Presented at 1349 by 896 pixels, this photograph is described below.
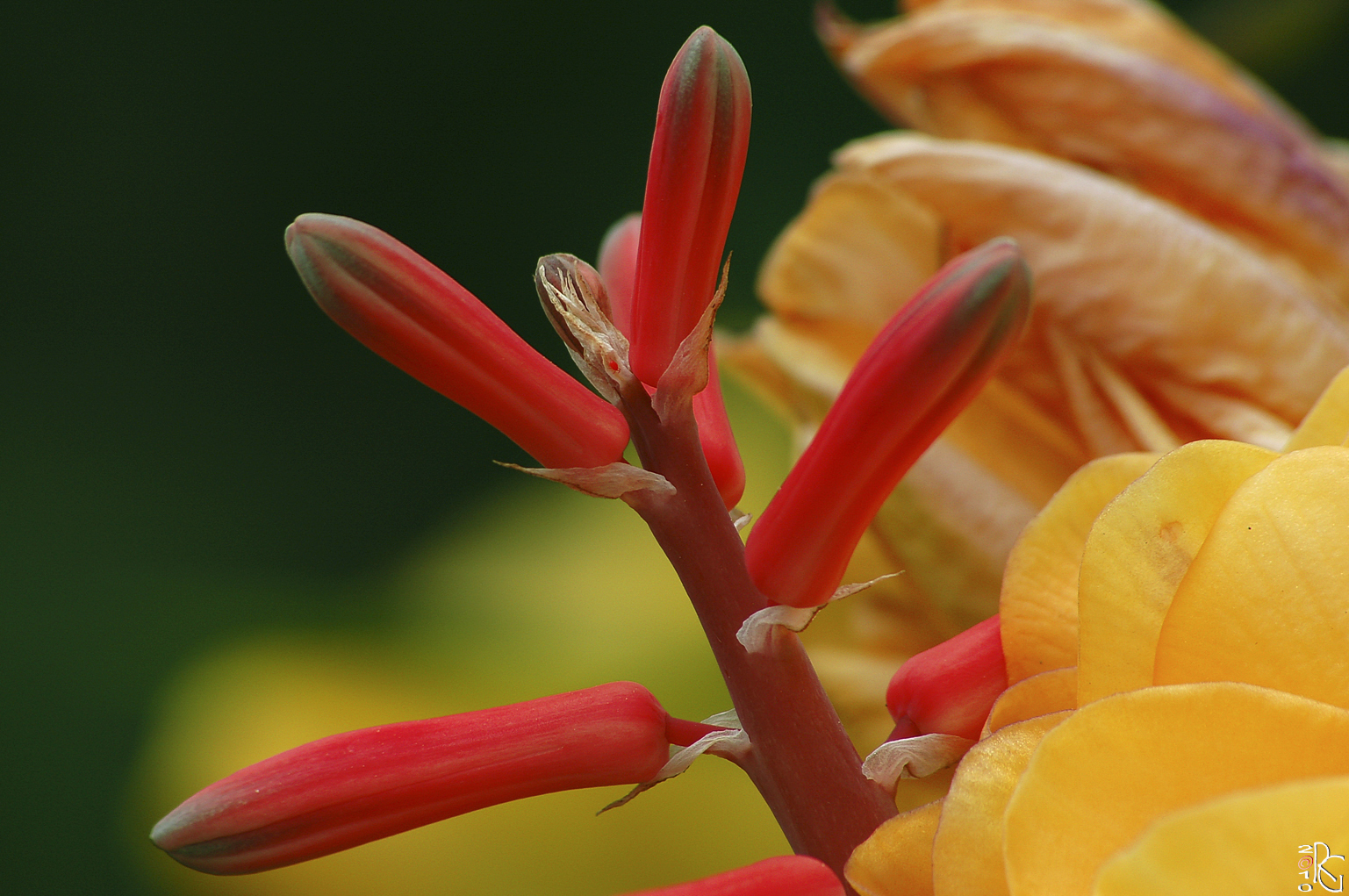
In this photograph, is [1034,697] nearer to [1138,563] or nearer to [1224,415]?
[1138,563]

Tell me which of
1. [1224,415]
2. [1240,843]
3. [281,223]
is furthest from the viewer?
[281,223]

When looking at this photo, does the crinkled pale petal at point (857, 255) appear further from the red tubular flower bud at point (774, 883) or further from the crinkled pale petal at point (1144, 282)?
the red tubular flower bud at point (774, 883)

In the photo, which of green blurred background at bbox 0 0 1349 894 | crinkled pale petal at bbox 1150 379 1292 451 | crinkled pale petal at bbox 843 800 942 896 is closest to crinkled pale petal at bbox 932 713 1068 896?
crinkled pale petal at bbox 843 800 942 896

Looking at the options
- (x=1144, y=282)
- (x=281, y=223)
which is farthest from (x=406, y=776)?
(x=281, y=223)

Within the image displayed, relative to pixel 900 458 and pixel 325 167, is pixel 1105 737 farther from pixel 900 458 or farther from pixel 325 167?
pixel 325 167

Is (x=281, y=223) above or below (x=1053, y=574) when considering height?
above

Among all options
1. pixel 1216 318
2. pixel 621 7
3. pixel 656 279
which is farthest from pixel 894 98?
pixel 621 7

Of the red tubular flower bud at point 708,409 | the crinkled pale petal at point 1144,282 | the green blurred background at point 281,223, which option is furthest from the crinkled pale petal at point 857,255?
the green blurred background at point 281,223
